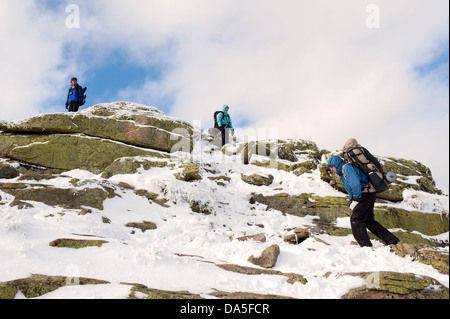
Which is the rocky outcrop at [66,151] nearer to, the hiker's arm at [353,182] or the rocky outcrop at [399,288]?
the hiker's arm at [353,182]

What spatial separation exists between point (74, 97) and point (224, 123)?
998cm

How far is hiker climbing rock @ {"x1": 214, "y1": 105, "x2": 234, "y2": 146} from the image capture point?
62.0 feet

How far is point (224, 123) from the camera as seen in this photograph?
1916 cm

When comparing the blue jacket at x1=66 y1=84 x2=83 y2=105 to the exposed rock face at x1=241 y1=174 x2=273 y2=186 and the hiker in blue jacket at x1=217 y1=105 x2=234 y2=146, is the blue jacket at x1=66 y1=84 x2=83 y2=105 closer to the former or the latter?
the hiker in blue jacket at x1=217 y1=105 x2=234 y2=146

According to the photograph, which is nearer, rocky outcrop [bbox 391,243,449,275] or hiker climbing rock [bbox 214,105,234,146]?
rocky outcrop [bbox 391,243,449,275]

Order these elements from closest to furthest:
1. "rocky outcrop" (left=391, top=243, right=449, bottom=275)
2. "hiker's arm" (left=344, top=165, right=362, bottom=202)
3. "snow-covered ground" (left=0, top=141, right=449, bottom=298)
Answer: "snow-covered ground" (left=0, top=141, right=449, bottom=298) < "rocky outcrop" (left=391, top=243, right=449, bottom=275) < "hiker's arm" (left=344, top=165, right=362, bottom=202)

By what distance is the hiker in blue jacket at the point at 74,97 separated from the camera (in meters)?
17.7

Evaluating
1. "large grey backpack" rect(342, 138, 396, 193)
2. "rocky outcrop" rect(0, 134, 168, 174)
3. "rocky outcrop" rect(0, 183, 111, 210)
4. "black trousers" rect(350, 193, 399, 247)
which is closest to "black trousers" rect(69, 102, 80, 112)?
"rocky outcrop" rect(0, 134, 168, 174)

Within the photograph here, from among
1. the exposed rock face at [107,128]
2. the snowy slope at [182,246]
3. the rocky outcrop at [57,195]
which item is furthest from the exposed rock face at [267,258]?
the exposed rock face at [107,128]

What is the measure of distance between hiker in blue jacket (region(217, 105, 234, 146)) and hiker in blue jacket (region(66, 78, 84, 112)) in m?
9.08

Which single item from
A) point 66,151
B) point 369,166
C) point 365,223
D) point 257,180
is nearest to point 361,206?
point 365,223

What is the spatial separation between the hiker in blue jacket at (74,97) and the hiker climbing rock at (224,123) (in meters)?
8.90
